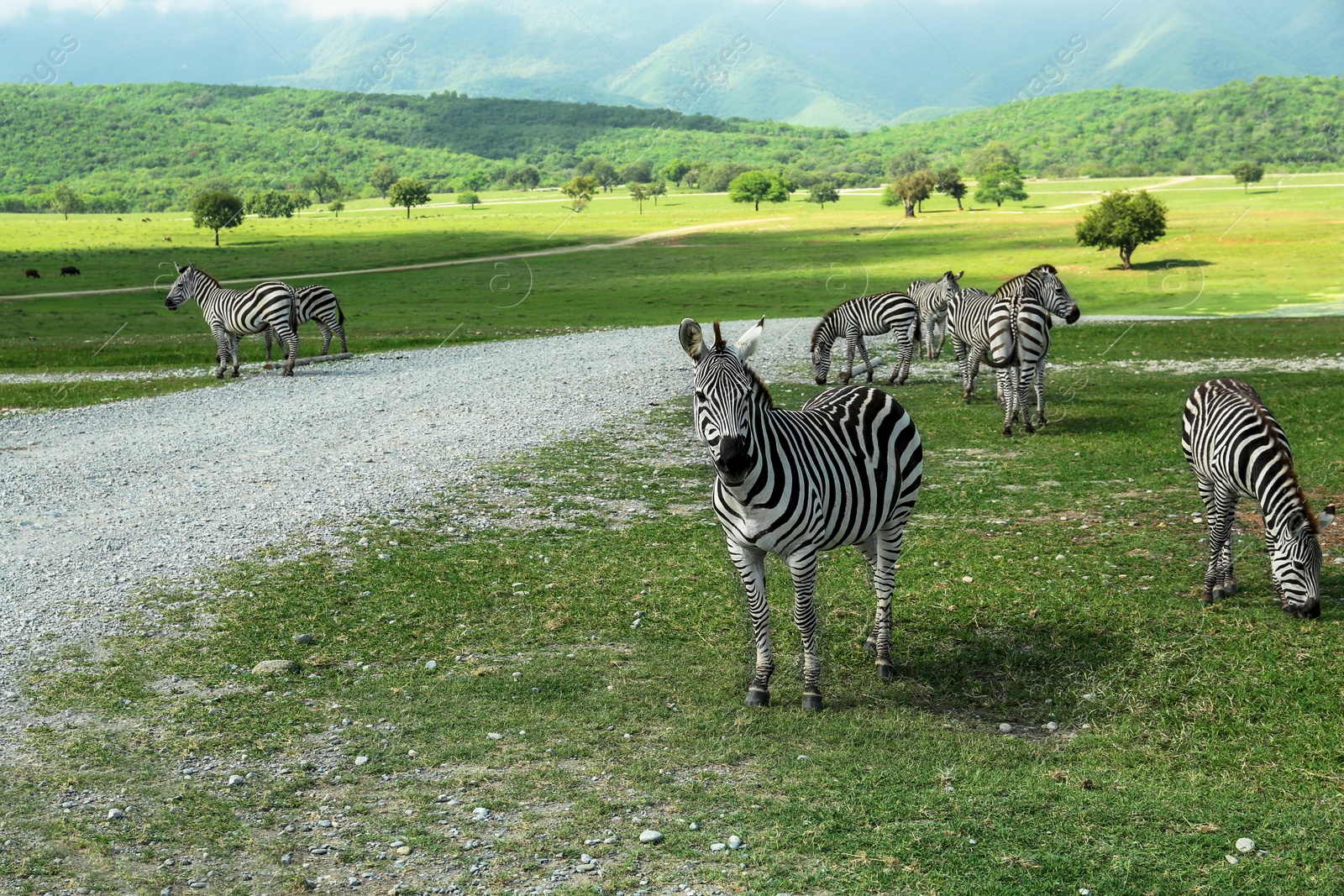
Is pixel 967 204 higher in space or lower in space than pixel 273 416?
higher

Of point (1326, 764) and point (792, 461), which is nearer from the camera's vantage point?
point (1326, 764)

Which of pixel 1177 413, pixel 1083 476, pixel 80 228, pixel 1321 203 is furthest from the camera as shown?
pixel 80 228

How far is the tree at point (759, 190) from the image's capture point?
469ft

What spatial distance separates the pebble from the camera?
9320mm

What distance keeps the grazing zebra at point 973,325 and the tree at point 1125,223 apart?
41.7 m

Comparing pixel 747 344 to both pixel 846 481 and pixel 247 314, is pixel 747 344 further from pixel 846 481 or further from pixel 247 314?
pixel 247 314

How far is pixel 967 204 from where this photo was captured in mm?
132625

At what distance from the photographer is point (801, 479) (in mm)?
8062

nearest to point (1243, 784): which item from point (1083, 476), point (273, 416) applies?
point (1083, 476)

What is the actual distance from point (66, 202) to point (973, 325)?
157m

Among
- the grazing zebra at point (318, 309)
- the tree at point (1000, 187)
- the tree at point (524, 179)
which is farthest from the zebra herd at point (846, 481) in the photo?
the tree at point (524, 179)

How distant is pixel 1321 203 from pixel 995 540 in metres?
109

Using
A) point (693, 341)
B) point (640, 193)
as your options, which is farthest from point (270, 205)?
point (693, 341)

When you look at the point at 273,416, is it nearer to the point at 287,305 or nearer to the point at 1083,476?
the point at 287,305
